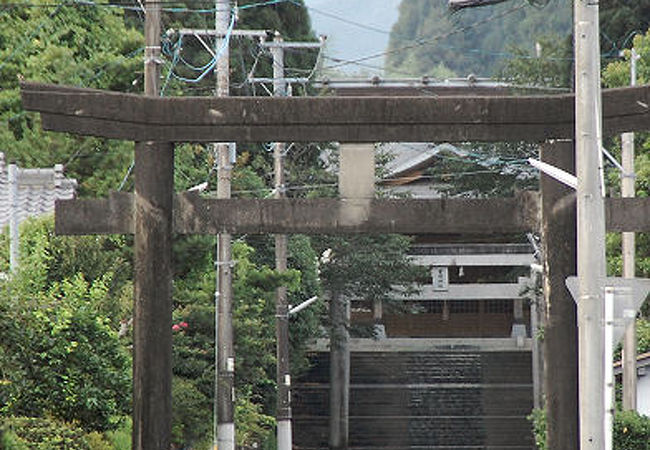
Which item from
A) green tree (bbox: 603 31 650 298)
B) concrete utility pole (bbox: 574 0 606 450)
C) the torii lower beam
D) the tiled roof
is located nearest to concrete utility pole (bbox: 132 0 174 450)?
the torii lower beam

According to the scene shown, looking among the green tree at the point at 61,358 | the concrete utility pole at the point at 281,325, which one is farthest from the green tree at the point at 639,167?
the green tree at the point at 61,358

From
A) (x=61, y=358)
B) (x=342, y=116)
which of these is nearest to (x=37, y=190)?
(x=61, y=358)

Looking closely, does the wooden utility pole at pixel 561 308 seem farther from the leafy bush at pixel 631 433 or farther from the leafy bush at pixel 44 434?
the leafy bush at pixel 631 433

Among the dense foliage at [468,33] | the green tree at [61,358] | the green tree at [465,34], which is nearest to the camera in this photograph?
the green tree at [61,358]

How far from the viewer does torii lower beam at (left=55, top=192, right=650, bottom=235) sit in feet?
55.5

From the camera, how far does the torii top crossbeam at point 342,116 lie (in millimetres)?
16469

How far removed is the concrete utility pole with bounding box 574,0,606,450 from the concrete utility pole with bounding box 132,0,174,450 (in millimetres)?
4940

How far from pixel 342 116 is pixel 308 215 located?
1147 millimetres

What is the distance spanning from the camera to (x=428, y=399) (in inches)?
2314

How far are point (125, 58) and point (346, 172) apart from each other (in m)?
20.1

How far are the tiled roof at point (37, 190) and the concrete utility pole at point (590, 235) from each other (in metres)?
17.7

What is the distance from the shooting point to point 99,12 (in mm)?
39125

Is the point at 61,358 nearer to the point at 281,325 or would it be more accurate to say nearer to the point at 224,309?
the point at 224,309

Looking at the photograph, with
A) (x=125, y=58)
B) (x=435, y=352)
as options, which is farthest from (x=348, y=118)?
(x=435, y=352)
